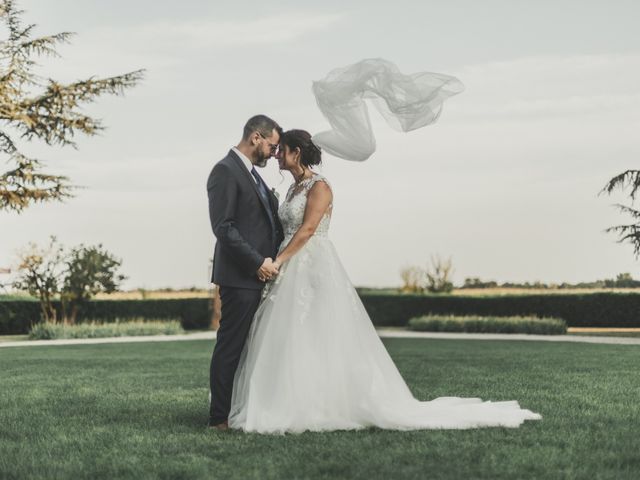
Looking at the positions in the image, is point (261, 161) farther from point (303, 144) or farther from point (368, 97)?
point (368, 97)

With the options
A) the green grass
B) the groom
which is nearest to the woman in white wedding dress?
the groom

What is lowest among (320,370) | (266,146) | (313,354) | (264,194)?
(320,370)

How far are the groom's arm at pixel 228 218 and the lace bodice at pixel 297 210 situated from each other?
1.35 feet

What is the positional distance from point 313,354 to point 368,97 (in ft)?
6.84

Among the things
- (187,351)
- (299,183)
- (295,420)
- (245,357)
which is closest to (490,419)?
(295,420)

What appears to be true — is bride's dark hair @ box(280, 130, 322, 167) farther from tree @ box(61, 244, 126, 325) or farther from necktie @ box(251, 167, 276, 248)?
tree @ box(61, 244, 126, 325)

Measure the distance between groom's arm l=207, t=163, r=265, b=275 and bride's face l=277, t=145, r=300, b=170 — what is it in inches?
20.5

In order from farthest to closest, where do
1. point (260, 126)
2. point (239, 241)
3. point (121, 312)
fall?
point (121, 312) → point (260, 126) → point (239, 241)

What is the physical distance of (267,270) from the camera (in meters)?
6.23

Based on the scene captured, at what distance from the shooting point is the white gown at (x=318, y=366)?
20.2 ft

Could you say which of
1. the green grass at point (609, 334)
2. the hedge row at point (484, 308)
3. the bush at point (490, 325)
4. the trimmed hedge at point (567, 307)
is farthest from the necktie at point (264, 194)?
the trimmed hedge at point (567, 307)

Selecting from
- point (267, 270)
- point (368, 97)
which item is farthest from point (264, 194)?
point (368, 97)

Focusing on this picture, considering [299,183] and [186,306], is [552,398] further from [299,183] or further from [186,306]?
[186,306]

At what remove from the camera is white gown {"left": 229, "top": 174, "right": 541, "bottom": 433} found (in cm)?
615
